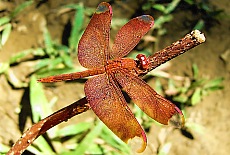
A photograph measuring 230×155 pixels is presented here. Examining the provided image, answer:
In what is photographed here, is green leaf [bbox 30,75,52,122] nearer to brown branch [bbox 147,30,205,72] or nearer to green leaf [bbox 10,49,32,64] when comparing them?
green leaf [bbox 10,49,32,64]

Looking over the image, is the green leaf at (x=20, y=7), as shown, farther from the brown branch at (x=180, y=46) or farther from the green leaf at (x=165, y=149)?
the brown branch at (x=180, y=46)

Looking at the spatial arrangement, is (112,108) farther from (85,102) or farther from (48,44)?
(48,44)

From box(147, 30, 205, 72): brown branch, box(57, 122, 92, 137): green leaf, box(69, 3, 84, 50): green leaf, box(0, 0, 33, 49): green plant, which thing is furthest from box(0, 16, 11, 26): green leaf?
box(147, 30, 205, 72): brown branch

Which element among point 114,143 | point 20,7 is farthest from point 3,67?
point 114,143

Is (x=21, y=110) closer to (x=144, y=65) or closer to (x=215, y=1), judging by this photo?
(x=144, y=65)

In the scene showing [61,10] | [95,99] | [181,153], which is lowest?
[181,153]

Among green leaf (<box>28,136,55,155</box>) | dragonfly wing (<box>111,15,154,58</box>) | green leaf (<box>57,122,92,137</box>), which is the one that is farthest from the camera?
green leaf (<box>57,122,92,137</box>)

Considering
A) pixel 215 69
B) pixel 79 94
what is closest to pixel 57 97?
pixel 79 94
